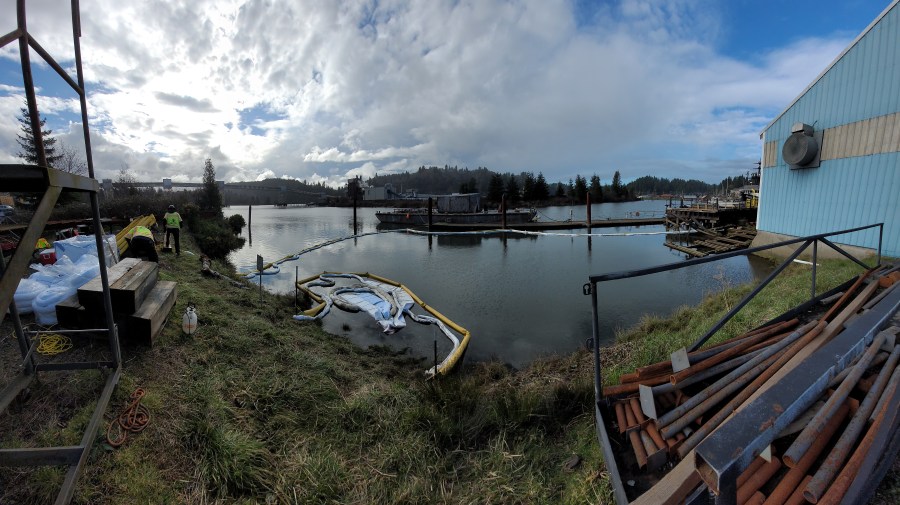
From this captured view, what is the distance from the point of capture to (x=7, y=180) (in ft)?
6.73

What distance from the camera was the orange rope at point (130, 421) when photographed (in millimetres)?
2936

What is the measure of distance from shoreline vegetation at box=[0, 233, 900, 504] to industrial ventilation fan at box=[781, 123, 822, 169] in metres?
10.7

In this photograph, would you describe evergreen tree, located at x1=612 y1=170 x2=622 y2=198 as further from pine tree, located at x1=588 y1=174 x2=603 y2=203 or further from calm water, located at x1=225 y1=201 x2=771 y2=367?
calm water, located at x1=225 y1=201 x2=771 y2=367

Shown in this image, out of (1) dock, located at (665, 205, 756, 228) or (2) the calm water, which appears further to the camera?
(1) dock, located at (665, 205, 756, 228)

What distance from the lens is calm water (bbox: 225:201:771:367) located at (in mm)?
10039

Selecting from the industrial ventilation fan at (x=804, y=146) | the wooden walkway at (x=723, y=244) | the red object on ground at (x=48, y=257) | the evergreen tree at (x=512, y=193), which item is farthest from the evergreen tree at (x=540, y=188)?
the red object on ground at (x=48, y=257)

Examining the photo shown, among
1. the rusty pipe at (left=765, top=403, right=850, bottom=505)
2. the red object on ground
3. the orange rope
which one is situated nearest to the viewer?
the rusty pipe at (left=765, top=403, right=850, bottom=505)

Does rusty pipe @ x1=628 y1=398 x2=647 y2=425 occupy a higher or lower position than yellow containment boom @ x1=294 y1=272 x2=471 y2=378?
higher

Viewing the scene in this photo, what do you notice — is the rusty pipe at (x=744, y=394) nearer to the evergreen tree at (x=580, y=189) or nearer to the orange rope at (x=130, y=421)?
the orange rope at (x=130, y=421)

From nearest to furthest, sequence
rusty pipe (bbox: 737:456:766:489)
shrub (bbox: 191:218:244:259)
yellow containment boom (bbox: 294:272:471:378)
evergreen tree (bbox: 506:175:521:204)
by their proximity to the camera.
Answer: rusty pipe (bbox: 737:456:766:489) < yellow containment boom (bbox: 294:272:471:378) < shrub (bbox: 191:218:244:259) < evergreen tree (bbox: 506:175:521:204)

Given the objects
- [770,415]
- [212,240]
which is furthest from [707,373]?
[212,240]

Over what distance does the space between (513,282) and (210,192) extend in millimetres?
26076

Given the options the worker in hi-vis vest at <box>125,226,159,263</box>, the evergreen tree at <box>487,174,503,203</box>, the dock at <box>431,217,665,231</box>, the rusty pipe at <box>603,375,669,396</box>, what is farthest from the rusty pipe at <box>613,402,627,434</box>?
the evergreen tree at <box>487,174,503,203</box>

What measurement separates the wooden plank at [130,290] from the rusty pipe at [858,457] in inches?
216
